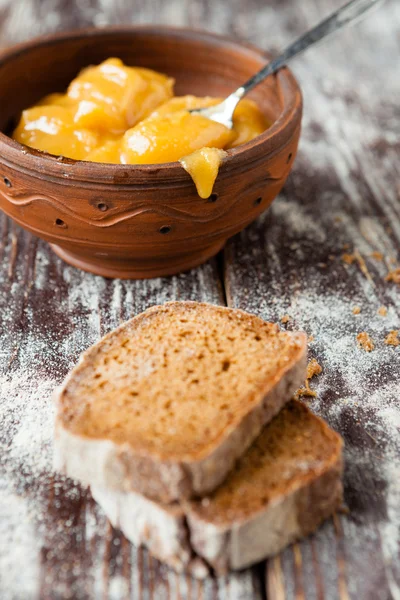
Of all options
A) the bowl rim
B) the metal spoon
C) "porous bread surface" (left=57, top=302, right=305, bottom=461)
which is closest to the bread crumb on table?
the bowl rim

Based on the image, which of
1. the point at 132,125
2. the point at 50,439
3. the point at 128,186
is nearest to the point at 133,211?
the point at 128,186

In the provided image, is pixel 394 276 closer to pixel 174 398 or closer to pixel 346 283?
pixel 346 283

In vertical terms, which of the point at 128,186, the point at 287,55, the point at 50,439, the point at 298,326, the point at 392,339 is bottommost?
the point at 50,439

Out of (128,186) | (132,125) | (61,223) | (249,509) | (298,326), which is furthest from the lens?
(132,125)

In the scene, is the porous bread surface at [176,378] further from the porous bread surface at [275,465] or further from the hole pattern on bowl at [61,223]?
the hole pattern on bowl at [61,223]

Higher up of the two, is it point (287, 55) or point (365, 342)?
point (287, 55)

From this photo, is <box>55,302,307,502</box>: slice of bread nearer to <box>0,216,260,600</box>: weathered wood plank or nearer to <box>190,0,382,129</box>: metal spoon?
<box>0,216,260,600</box>: weathered wood plank

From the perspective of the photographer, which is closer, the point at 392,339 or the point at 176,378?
the point at 176,378

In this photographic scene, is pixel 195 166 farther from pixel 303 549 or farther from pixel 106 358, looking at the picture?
pixel 303 549
